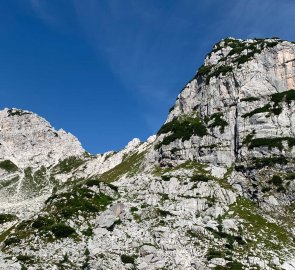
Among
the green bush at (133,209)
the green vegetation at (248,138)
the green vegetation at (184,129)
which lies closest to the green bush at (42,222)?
the green bush at (133,209)

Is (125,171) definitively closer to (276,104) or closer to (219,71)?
(219,71)

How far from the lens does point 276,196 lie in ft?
266

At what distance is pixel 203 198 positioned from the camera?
81.0m

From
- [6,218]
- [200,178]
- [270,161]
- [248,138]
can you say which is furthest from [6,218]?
[270,161]

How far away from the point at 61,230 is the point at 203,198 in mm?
30194

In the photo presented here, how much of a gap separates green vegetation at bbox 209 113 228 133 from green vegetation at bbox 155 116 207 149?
119 inches

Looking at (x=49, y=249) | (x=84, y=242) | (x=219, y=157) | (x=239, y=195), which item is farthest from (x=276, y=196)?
(x=49, y=249)

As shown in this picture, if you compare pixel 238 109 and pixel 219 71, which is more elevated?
pixel 219 71

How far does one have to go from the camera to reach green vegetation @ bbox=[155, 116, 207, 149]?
116 m

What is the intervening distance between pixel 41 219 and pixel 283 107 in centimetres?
6869

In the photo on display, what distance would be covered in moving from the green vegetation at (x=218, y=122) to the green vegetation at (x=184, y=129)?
9.92ft

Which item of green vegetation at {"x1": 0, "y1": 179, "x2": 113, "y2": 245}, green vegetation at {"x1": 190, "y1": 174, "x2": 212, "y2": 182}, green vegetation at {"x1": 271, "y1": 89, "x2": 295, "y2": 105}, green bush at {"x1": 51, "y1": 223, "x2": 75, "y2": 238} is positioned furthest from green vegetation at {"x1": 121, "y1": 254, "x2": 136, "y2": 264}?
green vegetation at {"x1": 271, "y1": 89, "x2": 295, "y2": 105}

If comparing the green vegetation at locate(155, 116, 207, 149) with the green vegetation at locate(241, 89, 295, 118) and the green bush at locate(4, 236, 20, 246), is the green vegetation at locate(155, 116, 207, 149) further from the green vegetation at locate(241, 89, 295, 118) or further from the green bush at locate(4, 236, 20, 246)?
the green bush at locate(4, 236, 20, 246)

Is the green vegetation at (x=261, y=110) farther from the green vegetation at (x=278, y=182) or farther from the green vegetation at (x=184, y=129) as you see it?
the green vegetation at (x=278, y=182)
